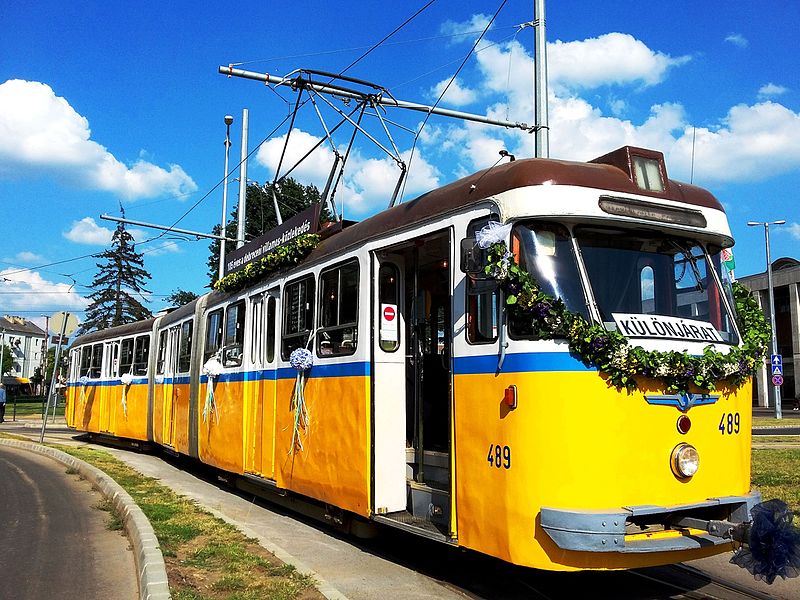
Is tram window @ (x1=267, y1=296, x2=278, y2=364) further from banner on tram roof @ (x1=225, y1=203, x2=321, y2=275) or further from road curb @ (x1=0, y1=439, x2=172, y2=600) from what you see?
road curb @ (x1=0, y1=439, x2=172, y2=600)

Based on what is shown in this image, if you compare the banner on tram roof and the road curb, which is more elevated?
the banner on tram roof

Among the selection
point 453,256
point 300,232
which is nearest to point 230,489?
point 300,232

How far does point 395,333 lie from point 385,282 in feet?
1.67

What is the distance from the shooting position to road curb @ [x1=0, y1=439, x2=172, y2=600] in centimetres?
561

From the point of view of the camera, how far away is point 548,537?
5.07 m

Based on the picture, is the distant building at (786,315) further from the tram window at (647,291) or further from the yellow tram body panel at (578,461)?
the yellow tram body panel at (578,461)

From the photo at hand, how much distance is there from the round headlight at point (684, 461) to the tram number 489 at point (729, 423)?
0.43m

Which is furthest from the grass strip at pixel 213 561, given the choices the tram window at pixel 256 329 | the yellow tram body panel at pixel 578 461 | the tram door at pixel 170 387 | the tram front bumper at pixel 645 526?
the tram door at pixel 170 387

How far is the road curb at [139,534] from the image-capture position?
561 centimetres

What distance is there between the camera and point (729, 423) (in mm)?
5688

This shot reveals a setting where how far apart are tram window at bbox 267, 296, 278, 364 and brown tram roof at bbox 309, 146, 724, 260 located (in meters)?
3.12

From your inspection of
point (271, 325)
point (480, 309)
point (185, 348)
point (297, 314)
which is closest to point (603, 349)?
point (480, 309)

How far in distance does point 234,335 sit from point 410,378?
4.62 m

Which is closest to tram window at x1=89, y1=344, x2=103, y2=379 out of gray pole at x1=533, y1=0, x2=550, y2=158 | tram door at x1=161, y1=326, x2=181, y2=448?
tram door at x1=161, y1=326, x2=181, y2=448
